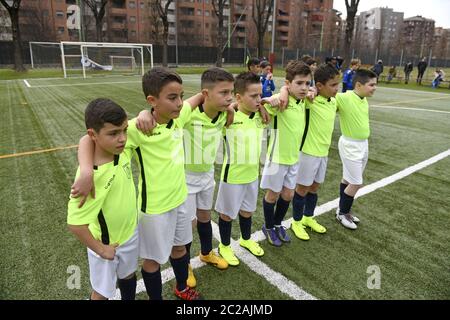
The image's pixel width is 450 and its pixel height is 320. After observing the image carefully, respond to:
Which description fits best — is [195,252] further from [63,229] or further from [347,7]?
[347,7]

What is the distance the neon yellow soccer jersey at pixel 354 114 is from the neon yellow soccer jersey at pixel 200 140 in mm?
1695

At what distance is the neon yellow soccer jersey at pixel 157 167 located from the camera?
7.13 feet

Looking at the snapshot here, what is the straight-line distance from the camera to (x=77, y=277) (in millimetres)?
2906

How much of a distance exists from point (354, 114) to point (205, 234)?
2.18 metres

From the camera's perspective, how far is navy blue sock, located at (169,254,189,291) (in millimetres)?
2561

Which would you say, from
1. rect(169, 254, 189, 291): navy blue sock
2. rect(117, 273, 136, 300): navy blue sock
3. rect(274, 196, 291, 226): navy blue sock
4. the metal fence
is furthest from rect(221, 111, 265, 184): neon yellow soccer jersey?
the metal fence

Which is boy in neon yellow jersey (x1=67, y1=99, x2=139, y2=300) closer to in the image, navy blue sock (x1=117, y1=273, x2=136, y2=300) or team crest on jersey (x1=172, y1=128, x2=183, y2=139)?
navy blue sock (x1=117, y1=273, x2=136, y2=300)

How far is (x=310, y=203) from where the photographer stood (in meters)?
3.83

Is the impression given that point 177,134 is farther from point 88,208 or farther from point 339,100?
point 339,100

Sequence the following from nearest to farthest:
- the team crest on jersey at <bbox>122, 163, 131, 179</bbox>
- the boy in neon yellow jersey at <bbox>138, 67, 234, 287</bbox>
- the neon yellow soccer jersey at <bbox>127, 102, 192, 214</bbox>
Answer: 1. the team crest on jersey at <bbox>122, 163, 131, 179</bbox>
2. the neon yellow soccer jersey at <bbox>127, 102, 192, 214</bbox>
3. the boy in neon yellow jersey at <bbox>138, 67, 234, 287</bbox>

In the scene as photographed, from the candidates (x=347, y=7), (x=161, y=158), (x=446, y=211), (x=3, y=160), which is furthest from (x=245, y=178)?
(x=347, y=7)

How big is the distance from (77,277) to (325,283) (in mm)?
2268

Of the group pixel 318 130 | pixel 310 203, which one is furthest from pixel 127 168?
pixel 310 203

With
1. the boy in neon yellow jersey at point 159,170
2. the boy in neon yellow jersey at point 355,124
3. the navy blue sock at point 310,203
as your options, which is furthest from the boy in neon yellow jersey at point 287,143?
the boy in neon yellow jersey at point 159,170
